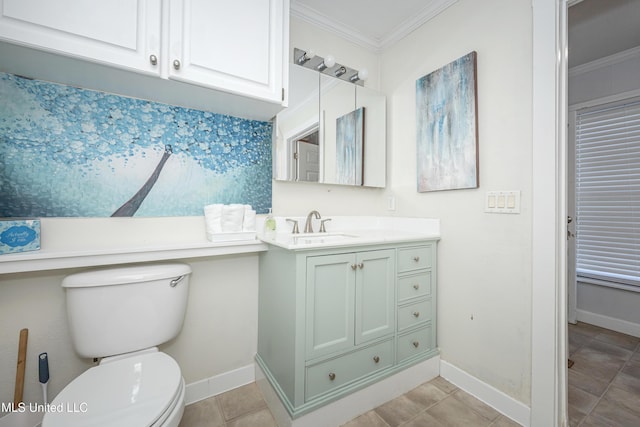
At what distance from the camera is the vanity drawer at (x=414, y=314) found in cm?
159

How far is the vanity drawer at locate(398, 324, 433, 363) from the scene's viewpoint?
1590 mm

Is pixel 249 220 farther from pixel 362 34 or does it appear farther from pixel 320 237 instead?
pixel 362 34

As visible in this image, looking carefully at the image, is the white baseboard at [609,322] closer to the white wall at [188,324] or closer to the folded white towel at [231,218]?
the white wall at [188,324]

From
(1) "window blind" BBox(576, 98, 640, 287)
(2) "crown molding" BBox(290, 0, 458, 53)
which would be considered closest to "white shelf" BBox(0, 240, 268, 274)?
(2) "crown molding" BBox(290, 0, 458, 53)

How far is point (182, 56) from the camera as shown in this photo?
1141 mm

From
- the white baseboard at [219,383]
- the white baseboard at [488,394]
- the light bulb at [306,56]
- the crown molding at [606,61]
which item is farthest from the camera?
the crown molding at [606,61]

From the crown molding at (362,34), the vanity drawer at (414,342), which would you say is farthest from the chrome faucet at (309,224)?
the crown molding at (362,34)

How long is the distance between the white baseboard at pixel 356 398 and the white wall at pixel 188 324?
0.86ft

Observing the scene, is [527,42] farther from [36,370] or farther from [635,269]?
[36,370]

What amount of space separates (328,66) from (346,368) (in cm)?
190

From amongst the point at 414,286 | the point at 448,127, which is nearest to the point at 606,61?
the point at 448,127

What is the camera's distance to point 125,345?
1.17 meters

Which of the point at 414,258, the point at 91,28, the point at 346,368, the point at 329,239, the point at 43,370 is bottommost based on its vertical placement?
the point at 346,368

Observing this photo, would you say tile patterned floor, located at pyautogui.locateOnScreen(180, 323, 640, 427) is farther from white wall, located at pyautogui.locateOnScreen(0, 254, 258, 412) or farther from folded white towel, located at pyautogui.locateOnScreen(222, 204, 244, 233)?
folded white towel, located at pyautogui.locateOnScreen(222, 204, 244, 233)
